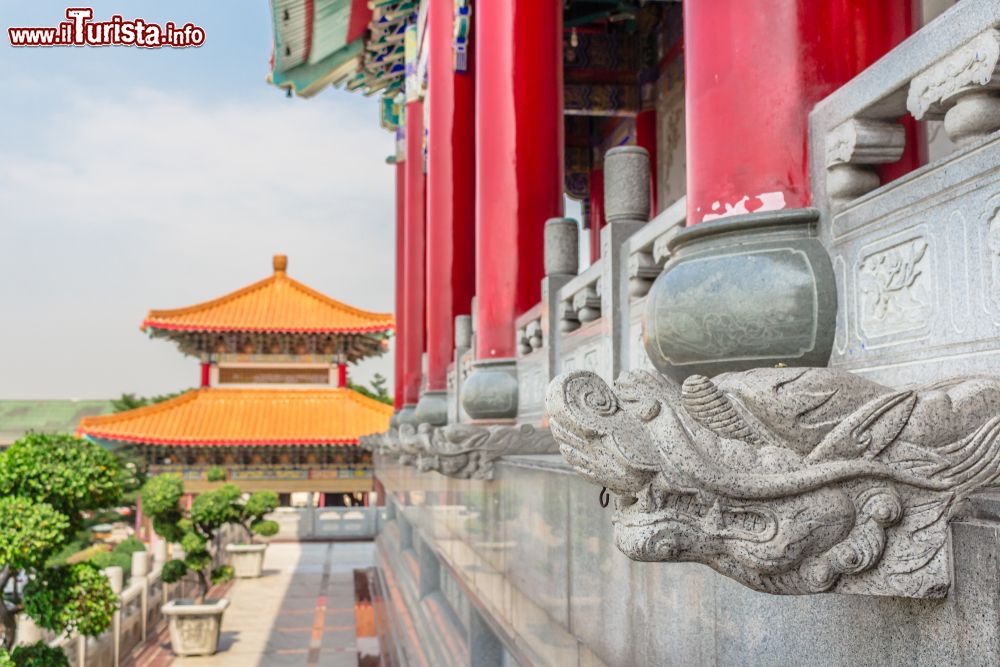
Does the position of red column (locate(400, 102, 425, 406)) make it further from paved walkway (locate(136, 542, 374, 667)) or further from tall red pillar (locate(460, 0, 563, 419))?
tall red pillar (locate(460, 0, 563, 419))

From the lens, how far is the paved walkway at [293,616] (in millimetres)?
14938

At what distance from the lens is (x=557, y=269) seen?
20.0ft

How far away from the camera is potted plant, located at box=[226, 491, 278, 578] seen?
20234mm

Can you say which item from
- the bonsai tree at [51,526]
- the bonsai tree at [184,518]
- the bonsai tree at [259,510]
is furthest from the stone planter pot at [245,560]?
the bonsai tree at [51,526]

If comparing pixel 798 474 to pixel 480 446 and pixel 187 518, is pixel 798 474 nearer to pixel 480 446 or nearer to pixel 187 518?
pixel 480 446

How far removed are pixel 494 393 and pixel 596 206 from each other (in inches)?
394

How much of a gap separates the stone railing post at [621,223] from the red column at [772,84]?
1.60m

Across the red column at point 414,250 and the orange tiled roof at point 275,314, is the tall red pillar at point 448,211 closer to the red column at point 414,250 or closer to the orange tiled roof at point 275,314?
the red column at point 414,250

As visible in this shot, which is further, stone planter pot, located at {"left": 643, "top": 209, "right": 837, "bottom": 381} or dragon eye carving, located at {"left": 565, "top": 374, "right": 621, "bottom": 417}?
stone planter pot, located at {"left": 643, "top": 209, "right": 837, "bottom": 381}

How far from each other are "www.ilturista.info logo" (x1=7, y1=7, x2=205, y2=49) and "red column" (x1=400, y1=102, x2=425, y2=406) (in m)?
3.95

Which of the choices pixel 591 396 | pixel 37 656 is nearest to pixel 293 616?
pixel 37 656

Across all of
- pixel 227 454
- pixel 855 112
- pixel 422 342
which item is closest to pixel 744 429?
pixel 855 112

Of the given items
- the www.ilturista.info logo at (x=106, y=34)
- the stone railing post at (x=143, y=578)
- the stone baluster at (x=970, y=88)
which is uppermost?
the www.ilturista.info logo at (x=106, y=34)

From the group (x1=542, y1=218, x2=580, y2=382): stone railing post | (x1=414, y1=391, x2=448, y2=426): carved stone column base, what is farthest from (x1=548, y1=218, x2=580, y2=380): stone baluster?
(x1=414, y1=391, x2=448, y2=426): carved stone column base
